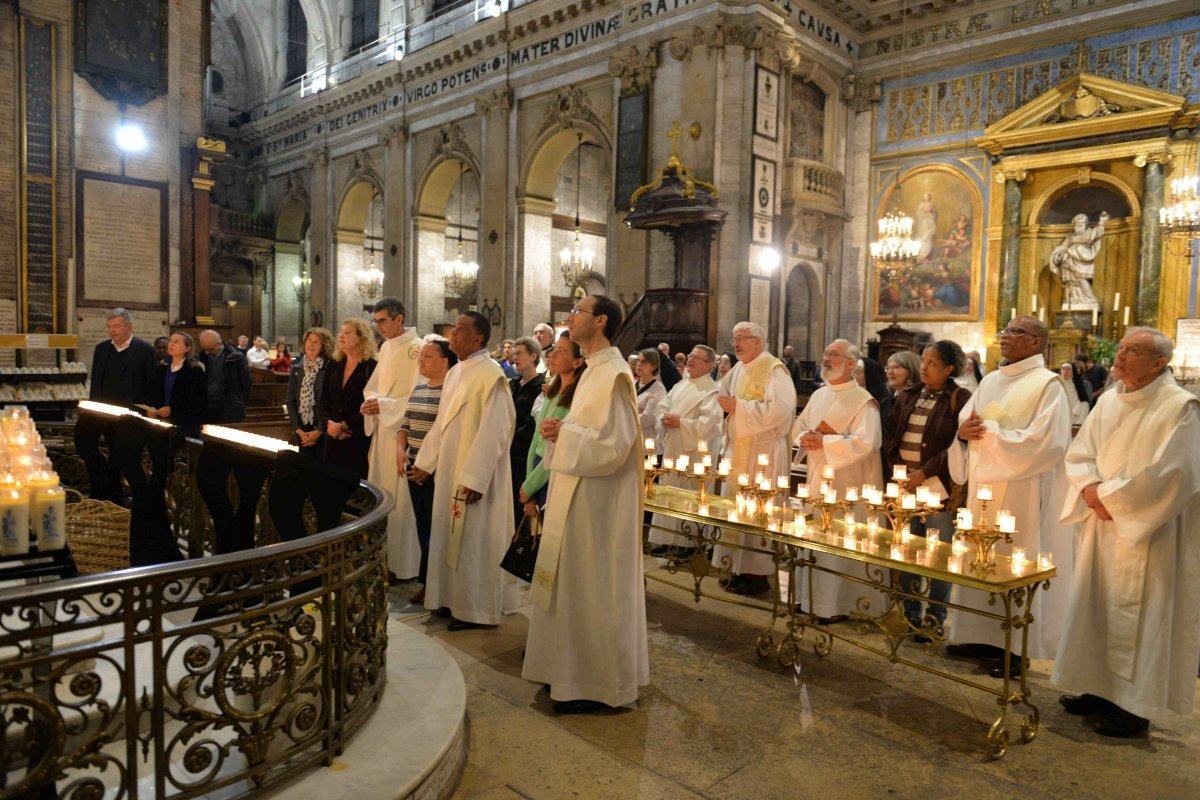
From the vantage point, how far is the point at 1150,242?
13.0 metres

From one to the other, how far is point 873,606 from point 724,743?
84.7 inches

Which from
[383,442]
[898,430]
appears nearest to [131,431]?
[383,442]

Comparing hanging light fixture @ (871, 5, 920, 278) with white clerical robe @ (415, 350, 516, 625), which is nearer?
white clerical robe @ (415, 350, 516, 625)

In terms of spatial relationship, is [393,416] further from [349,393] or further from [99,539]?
[99,539]

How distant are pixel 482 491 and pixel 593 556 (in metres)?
1.15

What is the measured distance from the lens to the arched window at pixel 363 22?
21688 mm

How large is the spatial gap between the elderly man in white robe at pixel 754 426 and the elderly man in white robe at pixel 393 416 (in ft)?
7.43

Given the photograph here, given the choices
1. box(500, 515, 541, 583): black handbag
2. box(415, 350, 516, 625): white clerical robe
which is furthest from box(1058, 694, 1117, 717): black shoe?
box(415, 350, 516, 625): white clerical robe

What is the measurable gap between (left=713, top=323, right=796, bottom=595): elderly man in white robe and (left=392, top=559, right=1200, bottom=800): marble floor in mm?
1369

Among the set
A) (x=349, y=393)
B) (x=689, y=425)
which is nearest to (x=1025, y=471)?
(x=689, y=425)

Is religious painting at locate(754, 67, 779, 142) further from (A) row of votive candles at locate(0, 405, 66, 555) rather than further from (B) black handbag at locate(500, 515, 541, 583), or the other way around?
(A) row of votive candles at locate(0, 405, 66, 555)

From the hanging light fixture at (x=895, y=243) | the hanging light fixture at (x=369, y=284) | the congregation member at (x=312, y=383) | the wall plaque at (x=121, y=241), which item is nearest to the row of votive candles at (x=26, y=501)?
the congregation member at (x=312, y=383)

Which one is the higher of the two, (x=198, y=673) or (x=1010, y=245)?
(x=1010, y=245)

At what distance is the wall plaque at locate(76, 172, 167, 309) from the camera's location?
10898 mm
